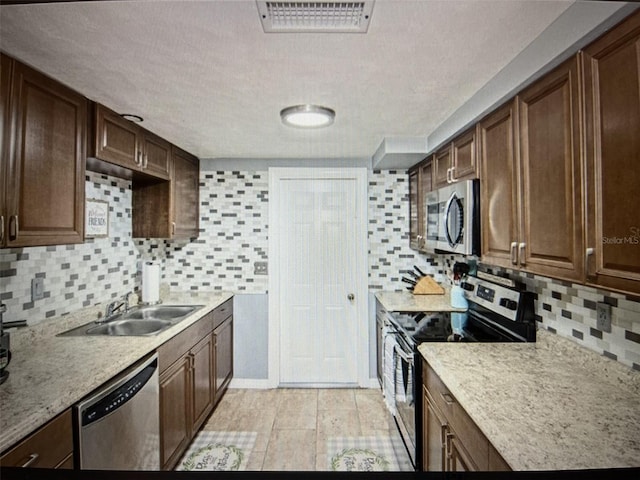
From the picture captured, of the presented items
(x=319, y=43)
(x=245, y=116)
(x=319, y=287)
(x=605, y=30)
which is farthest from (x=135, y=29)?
(x=319, y=287)

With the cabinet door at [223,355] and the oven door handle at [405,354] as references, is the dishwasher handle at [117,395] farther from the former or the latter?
the oven door handle at [405,354]

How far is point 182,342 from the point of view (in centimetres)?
200

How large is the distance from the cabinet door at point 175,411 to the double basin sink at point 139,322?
0.87ft

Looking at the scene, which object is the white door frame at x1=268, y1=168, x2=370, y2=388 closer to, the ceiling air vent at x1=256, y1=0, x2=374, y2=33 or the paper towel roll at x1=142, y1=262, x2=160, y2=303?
the paper towel roll at x1=142, y1=262, x2=160, y2=303

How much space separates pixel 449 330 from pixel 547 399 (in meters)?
0.80

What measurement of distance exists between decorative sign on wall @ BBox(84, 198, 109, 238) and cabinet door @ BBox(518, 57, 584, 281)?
2359 mm

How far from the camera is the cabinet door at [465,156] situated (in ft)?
5.82

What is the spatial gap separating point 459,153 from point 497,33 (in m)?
0.88

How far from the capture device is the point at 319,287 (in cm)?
305

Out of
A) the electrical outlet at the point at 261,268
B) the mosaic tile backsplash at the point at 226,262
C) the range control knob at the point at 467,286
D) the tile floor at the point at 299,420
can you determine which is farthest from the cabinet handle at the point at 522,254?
the electrical outlet at the point at 261,268

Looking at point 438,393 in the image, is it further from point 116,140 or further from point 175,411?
point 116,140

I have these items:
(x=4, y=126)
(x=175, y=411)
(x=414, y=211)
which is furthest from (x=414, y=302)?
(x=4, y=126)

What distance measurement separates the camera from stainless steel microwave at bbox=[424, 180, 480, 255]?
67.7 inches

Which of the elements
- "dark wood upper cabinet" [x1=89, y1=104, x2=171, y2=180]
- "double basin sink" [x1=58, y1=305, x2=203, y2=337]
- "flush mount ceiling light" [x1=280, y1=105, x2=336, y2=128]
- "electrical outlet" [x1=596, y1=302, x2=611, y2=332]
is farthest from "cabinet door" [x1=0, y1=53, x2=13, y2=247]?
"electrical outlet" [x1=596, y1=302, x2=611, y2=332]
